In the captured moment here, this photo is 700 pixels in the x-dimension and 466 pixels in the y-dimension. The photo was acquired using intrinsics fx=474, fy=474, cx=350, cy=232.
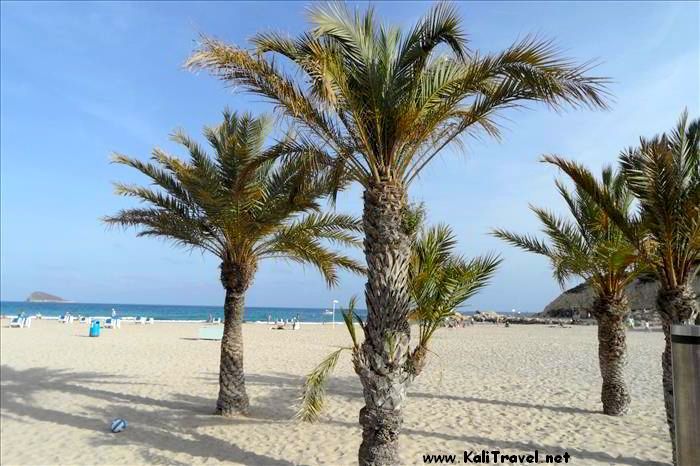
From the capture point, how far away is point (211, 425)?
8086mm

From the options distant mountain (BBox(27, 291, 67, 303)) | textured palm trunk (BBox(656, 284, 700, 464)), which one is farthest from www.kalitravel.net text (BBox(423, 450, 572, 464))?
distant mountain (BBox(27, 291, 67, 303))

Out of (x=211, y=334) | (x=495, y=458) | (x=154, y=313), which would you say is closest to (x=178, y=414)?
(x=495, y=458)

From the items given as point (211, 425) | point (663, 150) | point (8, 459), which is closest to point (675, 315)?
point (663, 150)

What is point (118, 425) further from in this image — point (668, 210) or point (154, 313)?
point (154, 313)

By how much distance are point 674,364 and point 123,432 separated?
8.49m

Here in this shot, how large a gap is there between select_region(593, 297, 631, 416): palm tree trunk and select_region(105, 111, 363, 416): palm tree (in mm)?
4805

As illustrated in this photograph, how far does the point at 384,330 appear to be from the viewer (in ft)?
17.3

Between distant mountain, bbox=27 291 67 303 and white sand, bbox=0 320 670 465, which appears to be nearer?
white sand, bbox=0 320 670 465

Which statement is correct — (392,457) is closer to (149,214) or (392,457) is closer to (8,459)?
(8,459)

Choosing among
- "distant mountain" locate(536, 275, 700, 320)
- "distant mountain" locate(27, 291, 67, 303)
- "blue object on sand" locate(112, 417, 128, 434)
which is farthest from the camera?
"distant mountain" locate(27, 291, 67, 303)

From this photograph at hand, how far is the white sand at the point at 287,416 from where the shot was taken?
22.4 feet

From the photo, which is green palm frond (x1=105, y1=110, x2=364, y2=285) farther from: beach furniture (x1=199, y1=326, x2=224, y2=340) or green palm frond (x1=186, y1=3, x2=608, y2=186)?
beach furniture (x1=199, y1=326, x2=224, y2=340)

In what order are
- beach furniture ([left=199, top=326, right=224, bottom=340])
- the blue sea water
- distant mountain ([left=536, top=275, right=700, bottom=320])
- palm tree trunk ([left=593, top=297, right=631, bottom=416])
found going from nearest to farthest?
palm tree trunk ([left=593, top=297, right=631, bottom=416]) → beach furniture ([left=199, top=326, right=224, bottom=340]) → distant mountain ([left=536, top=275, right=700, bottom=320]) → the blue sea water

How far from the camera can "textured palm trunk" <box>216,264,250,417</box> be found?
28.0ft
